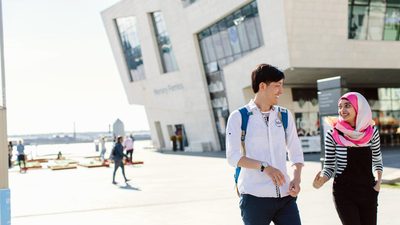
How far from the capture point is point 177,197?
12.3 m

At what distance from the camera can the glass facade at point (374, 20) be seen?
87.2 ft

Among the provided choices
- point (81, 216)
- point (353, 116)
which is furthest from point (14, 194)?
point (353, 116)

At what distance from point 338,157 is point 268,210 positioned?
116 cm

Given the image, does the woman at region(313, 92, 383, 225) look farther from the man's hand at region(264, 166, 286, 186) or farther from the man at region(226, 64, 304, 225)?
the man's hand at region(264, 166, 286, 186)

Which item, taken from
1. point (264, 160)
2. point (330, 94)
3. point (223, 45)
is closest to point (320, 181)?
point (264, 160)

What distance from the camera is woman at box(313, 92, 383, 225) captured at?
4457mm

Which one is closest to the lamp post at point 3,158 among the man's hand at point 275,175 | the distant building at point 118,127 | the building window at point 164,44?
the man's hand at point 275,175

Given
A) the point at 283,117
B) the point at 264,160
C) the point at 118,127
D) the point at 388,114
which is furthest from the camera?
the point at 388,114

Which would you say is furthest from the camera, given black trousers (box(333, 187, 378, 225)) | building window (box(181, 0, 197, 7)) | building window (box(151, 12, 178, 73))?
building window (box(151, 12, 178, 73))

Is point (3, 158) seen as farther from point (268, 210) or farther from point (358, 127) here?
point (358, 127)

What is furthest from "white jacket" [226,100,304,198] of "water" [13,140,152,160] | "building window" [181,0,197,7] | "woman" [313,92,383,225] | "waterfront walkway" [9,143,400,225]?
"building window" [181,0,197,7]

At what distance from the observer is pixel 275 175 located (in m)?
3.64

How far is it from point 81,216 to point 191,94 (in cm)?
2855

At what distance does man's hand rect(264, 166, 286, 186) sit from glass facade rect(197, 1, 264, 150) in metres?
25.3
